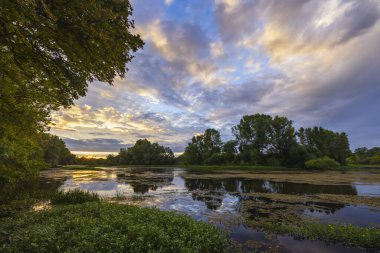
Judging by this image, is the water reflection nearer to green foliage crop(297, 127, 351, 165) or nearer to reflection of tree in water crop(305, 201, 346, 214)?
reflection of tree in water crop(305, 201, 346, 214)

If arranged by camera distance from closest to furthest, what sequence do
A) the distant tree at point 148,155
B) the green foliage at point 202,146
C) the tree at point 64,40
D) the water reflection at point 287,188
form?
the tree at point 64,40, the water reflection at point 287,188, the green foliage at point 202,146, the distant tree at point 148,155

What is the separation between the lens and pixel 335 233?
39.1 ft

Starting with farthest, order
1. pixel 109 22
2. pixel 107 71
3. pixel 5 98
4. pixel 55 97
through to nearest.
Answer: pixel 55 97 < pixel 5 98 < pixel 107 71 < pixel 109 22

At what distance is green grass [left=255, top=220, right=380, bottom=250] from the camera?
1105 cm

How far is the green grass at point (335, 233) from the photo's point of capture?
36.3 ft

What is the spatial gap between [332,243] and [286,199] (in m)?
11.7

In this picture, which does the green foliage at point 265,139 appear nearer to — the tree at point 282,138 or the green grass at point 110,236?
the tree at point 282,138

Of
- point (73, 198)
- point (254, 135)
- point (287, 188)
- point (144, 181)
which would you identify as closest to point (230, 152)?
point (254, 135)

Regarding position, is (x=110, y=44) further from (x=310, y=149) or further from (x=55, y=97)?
(x=310, y=149)

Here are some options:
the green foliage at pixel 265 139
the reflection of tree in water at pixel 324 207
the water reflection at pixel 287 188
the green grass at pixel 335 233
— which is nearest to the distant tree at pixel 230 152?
the green foliage at pixel 265 139

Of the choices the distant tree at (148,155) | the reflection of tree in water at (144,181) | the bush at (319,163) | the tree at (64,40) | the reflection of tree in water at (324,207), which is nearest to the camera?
the tree at (64,40)

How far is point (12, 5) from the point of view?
17.3 ft

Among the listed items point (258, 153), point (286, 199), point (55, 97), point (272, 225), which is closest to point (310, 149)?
point (258, 153)

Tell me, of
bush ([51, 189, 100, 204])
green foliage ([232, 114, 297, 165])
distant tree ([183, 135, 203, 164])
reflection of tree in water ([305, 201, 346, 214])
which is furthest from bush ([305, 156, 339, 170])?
bush ([51, 189, 100, 204])
